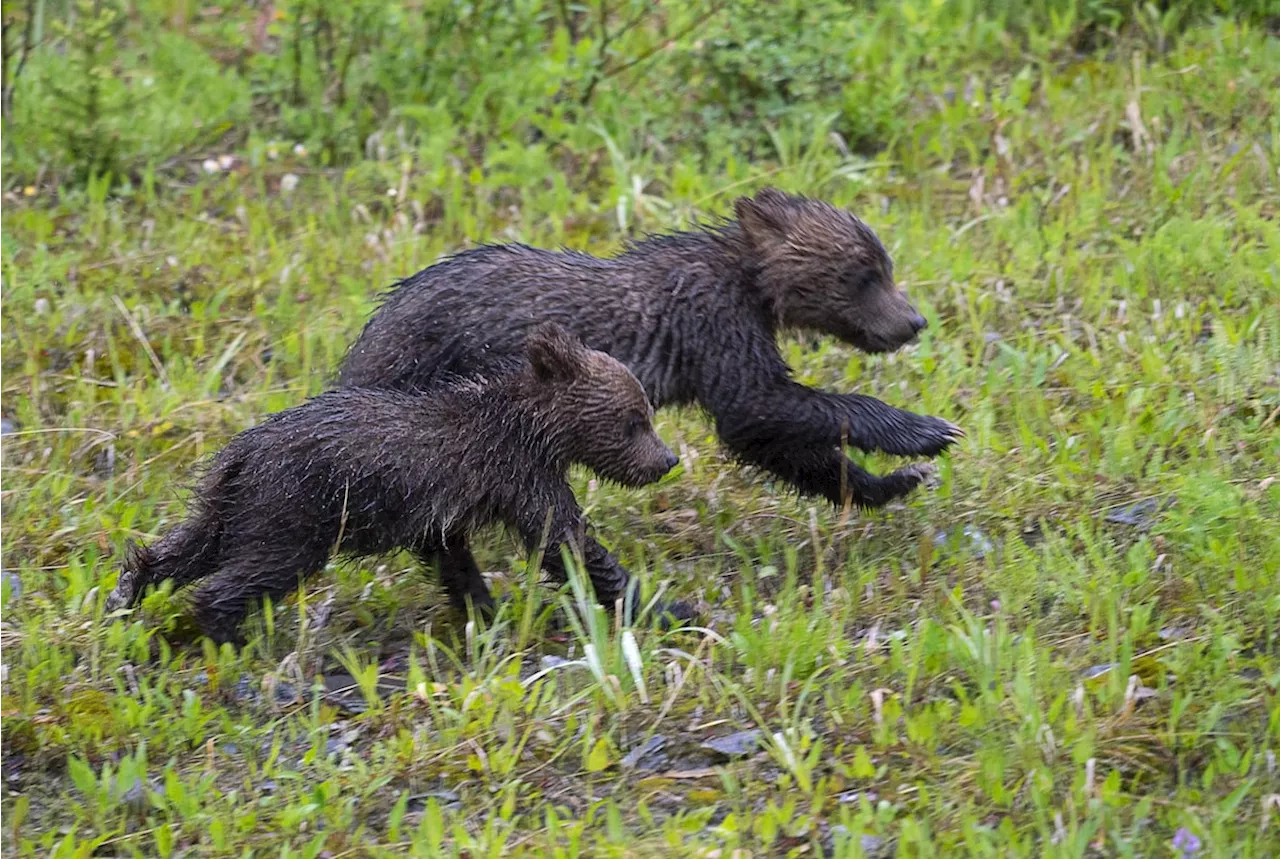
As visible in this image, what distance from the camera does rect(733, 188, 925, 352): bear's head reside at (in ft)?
20.0

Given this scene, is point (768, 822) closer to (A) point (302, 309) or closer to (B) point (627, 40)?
(A) point (302, 309)

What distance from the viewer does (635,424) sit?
5574 millimetres

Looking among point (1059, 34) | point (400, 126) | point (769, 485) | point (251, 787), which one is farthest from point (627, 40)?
point (251, 787)

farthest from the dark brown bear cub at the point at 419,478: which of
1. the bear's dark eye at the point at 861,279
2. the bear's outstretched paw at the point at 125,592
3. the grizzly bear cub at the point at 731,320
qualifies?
the bear's dark eye at the point at 861,279

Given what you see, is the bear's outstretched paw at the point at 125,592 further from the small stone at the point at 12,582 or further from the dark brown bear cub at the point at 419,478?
the small stone at the point at 12,582

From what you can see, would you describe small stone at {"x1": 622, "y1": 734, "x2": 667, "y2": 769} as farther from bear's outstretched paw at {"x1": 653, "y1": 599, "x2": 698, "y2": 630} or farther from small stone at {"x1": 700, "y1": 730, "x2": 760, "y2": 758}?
bear's outstretched paw at {"x1": 653, "y1": 599, "x2": 698, "y2": 630}

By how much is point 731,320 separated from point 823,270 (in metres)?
0.40

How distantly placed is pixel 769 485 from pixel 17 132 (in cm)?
485

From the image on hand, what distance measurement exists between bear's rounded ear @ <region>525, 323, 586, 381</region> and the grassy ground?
77cm

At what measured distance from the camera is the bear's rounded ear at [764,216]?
6.12 m

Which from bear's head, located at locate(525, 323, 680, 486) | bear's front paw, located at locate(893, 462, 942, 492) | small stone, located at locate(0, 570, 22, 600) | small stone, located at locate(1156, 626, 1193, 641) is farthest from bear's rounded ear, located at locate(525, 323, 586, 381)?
small stone, located at locate(1156, 626, 1193, 641)

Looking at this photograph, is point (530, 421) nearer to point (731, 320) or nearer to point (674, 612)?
point (674, 612)

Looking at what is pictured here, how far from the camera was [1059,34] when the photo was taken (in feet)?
29.9

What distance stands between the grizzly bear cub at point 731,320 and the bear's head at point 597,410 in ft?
0.95
